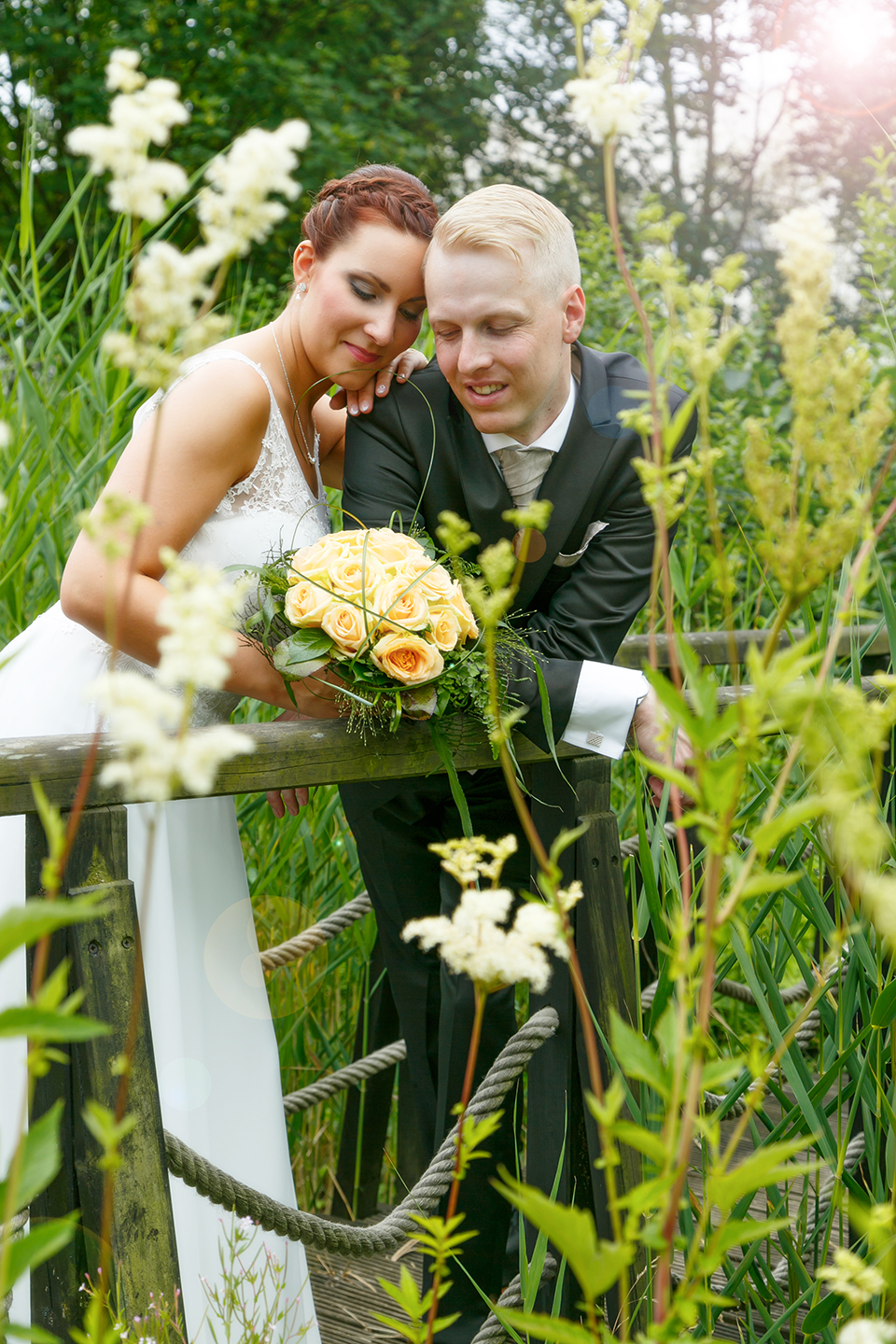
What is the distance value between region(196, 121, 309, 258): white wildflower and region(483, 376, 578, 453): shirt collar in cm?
152

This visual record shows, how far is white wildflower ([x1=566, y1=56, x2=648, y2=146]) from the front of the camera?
64cm

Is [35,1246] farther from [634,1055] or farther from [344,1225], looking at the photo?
[344,1225]

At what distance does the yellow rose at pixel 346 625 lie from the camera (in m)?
1.42

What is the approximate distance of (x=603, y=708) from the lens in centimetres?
174

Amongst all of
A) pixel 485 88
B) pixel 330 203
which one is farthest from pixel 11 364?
pixel 485 88

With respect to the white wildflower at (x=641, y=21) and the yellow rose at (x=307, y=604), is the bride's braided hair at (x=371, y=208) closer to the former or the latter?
the yellow rose at (x=307, y=604)

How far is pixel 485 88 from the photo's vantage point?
39.2ft

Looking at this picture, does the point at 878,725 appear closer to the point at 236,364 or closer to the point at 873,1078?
the point at 873,1078

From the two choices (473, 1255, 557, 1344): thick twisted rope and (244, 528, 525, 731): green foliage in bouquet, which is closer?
(244, 528, 525, 731): green foliage in bouquet

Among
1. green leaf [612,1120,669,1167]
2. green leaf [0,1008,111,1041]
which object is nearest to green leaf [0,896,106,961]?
green leaf [0,1008,111,1041]

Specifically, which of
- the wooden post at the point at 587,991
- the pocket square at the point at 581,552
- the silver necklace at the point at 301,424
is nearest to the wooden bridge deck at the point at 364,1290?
the wooden post at the point at 587,991

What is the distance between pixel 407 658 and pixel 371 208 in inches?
41.4

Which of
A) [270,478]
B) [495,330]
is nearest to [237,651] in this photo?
[270,478]

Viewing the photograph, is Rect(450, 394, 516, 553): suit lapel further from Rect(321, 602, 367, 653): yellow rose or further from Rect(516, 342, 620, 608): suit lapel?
Rect(321, 602, 367, 653): yellow rose
